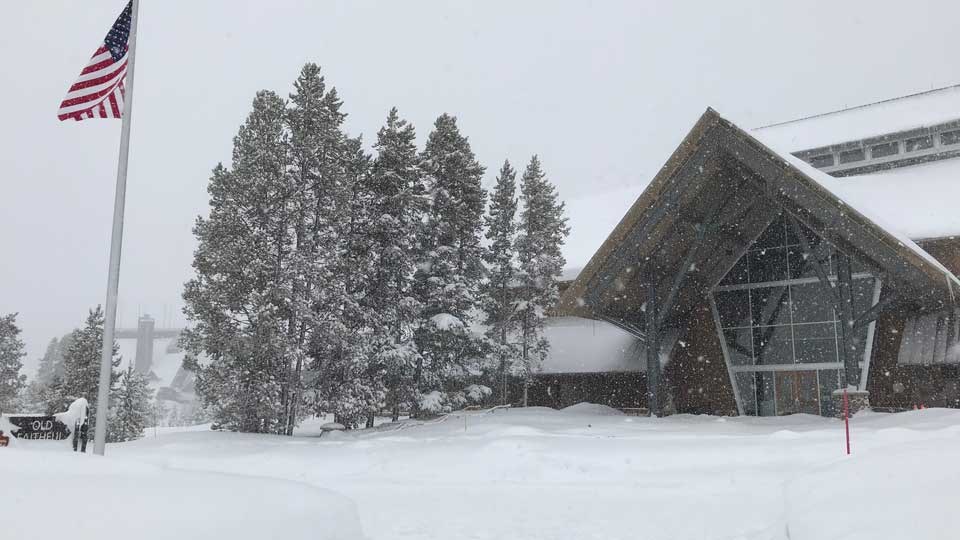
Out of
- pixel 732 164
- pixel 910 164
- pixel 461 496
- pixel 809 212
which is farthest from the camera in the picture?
pixel 910 164

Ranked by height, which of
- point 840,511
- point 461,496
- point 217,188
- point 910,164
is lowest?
point 461,496

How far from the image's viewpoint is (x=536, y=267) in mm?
26891

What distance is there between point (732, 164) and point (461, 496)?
14325mm

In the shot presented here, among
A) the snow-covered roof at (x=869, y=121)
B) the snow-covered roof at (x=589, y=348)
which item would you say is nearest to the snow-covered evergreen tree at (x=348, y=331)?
the snow-covered roof at (x=589, y=348)

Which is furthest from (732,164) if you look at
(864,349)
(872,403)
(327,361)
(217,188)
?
(217,188)

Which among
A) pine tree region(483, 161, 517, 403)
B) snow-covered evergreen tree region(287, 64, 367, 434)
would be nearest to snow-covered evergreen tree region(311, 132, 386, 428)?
snow-covered evergreen tree region(287, 64, 367, 434)

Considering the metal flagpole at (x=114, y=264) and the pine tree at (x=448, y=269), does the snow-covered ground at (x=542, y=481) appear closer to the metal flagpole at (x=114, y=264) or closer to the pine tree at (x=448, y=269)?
the metal flagpole at (x=114, y=264)

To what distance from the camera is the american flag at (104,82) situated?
12008 mm

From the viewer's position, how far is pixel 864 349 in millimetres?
21500

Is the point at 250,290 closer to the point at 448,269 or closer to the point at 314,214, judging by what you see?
the point at 314,214

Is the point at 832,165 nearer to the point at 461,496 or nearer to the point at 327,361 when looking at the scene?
the point at 327,361

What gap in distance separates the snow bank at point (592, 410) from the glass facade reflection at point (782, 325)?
462 cm

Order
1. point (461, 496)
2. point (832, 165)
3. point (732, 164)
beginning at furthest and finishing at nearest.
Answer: point (832, 165) < point (732, 164) < point (461, 496)

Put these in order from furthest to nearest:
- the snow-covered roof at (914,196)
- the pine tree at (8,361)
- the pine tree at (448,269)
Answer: the pine tree at (8,361), the pine tree at (448,269), the snow-covered roof at (914,196)
